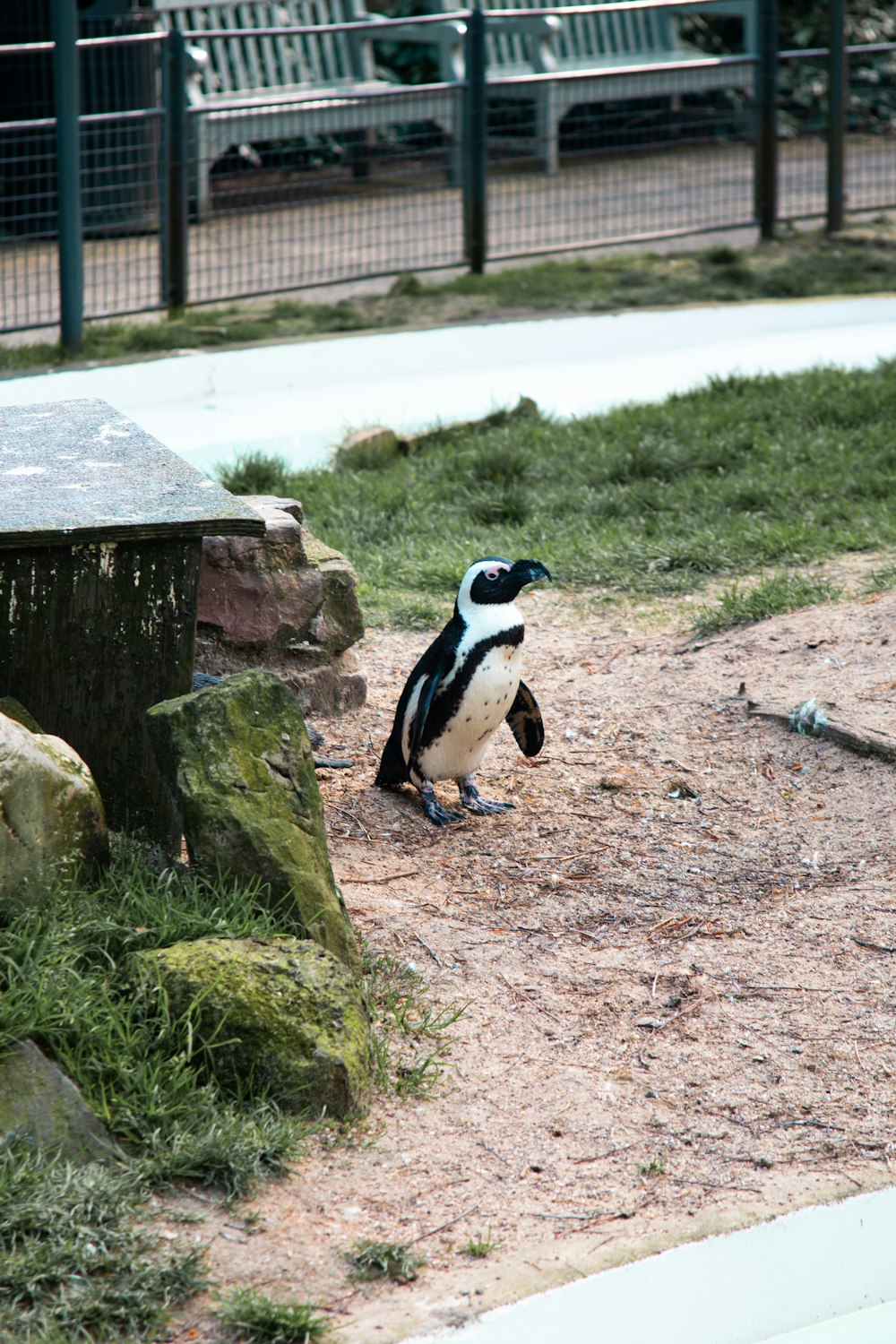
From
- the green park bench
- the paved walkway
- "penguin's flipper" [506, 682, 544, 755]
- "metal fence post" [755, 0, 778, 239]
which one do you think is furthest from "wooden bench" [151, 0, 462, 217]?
the green park bench

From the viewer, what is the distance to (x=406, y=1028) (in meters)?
3.07

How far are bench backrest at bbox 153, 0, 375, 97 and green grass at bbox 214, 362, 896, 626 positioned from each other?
461cm

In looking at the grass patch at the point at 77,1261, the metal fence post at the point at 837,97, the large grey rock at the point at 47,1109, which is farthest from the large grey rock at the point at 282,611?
the metal fence post at the point at 837,97

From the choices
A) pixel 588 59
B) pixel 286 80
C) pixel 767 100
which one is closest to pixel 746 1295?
pixel 767 100

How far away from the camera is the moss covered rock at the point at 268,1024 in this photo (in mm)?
2777

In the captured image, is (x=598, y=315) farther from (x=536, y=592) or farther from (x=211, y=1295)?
(x=211, y=1295)

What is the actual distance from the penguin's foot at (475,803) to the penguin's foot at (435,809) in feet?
0.12

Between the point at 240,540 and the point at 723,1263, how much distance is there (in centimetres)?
255

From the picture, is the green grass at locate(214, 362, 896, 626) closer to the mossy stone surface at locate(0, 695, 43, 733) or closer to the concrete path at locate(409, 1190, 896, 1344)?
the mossy stone surface at locate(0, 695, 43, 733)

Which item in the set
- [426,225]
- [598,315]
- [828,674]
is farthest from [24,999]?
[426,225]

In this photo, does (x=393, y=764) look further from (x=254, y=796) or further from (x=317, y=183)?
(x=317, y=183)

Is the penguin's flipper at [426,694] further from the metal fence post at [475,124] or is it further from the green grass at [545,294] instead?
the metal fence post at [475,124]

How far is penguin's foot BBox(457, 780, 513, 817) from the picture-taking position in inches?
166

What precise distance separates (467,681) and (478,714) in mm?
87
